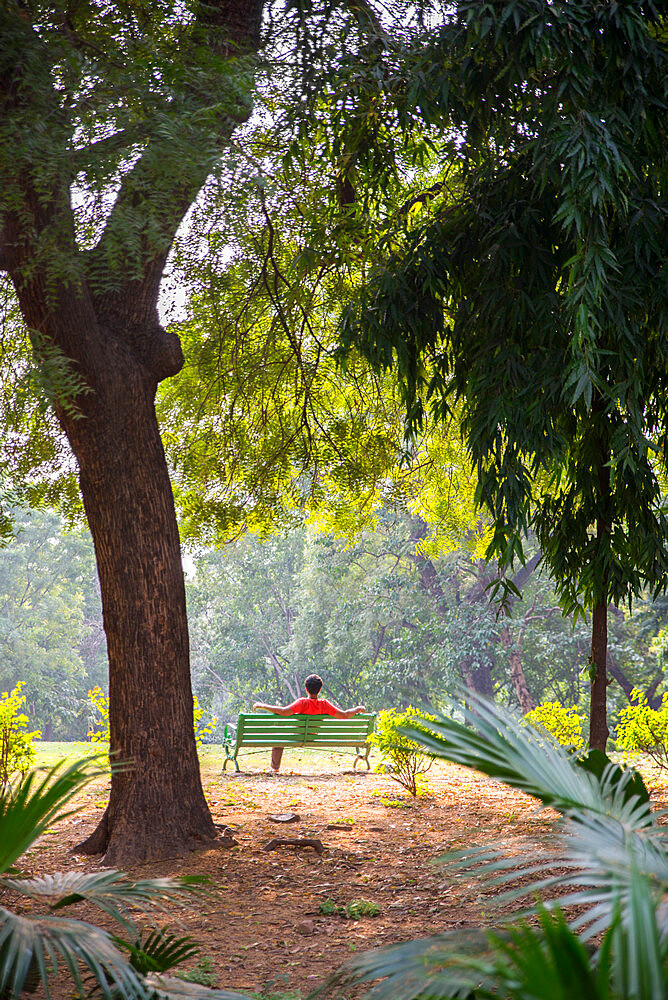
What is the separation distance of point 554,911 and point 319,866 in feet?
13.8

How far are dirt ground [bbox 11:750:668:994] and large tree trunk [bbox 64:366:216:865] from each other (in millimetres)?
350

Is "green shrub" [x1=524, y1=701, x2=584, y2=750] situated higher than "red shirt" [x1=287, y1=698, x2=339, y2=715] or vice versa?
"green shrub" [x1=524, y1=701, x2=584, y2=750]

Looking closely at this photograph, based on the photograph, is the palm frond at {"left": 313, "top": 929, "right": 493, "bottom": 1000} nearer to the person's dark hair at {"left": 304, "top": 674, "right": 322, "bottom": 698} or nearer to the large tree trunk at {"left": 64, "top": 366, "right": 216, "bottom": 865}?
the large tree trunk at {"left": 64, "top": 366, "right": 216, "bottom": 865}

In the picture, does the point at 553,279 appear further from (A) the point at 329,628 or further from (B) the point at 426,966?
(A) the point at 329,628

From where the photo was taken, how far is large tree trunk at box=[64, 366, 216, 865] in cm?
552

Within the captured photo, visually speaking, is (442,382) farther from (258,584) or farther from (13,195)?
(258,584)

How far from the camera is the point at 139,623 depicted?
18.4 feet

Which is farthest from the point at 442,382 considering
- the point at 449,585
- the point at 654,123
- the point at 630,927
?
the point at 449,585

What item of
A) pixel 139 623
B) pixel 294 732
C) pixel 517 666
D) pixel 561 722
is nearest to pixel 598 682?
pixel 561 722

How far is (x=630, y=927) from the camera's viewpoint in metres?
1.17

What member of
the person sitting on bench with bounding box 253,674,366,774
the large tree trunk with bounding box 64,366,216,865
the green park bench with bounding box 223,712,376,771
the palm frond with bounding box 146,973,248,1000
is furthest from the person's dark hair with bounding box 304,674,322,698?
the palm frond with bounding box 146,973,248,1000

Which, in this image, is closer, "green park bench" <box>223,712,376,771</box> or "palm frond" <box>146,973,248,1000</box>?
"palm frond" <box>146,973,248,1000</box>

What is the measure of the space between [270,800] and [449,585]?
17441 millimetres

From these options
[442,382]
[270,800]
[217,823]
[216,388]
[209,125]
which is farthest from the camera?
[216,388]
